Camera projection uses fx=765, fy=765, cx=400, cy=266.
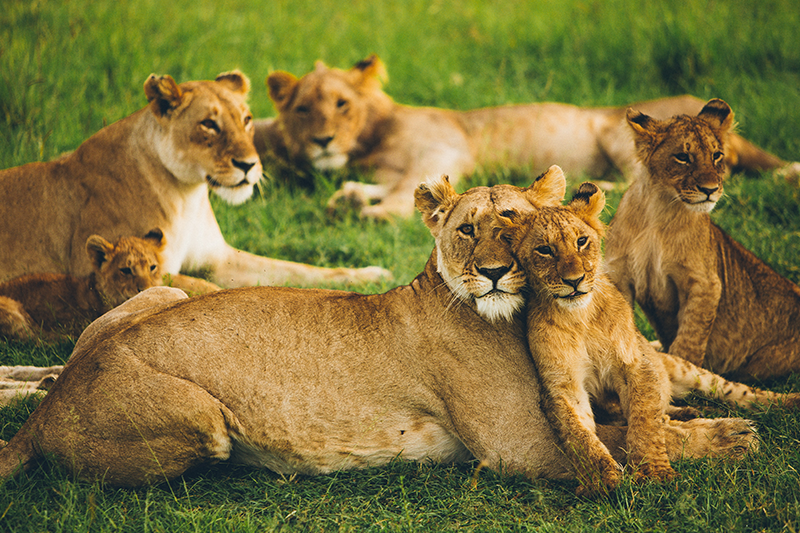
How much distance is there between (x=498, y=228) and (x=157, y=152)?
9.06 feet

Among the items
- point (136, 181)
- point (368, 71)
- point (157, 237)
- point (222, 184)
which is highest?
point (136, 181)

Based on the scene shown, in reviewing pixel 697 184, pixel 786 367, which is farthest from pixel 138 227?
pixel 786 367

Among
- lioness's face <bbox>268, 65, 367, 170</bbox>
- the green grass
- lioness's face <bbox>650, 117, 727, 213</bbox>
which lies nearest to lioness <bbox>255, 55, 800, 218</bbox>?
lioness's face <bbox>268, 65, 367, 170</bbox>

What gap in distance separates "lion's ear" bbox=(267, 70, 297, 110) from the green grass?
818mm

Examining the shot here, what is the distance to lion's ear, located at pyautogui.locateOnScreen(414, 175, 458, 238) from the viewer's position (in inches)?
136

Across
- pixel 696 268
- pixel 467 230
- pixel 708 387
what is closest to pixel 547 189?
pixel 467 230

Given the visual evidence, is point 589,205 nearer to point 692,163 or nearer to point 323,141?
point 692,163

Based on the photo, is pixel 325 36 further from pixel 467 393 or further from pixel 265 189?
pixel 467 393

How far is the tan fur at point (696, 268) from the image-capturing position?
4.07 meters

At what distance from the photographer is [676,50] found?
9.12 metres

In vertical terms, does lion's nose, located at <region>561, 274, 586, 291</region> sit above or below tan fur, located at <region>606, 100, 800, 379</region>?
above

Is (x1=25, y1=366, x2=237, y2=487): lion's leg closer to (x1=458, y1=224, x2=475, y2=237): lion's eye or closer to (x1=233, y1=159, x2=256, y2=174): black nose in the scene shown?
(x1=458, y1=224, x2=475, y2=237): lion's eye

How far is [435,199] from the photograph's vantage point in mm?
3518

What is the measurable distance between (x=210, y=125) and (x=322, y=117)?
210 cm
